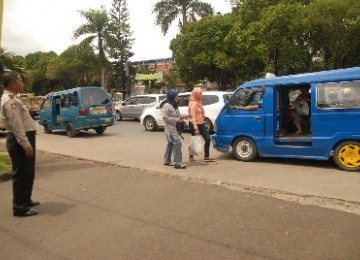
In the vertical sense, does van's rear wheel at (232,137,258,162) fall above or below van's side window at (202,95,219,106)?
below

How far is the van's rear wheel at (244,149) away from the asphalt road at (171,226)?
2.45m

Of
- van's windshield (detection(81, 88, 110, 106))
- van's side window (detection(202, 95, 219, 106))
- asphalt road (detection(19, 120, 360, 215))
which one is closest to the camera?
asphalt road (detection(19, 120, 360, 215))

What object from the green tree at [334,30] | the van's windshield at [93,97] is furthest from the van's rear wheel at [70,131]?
the green tree at [334,30]

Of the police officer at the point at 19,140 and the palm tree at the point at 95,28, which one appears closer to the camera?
the police officer at the point at 19,140

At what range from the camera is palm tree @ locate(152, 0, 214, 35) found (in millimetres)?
40750

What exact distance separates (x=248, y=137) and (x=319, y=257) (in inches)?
219

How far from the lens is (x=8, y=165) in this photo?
29.9 ft

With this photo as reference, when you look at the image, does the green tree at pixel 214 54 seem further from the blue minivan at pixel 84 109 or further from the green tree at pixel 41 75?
the green tree at pixel 41 75

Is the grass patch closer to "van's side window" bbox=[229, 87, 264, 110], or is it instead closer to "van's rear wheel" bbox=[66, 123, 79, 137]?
"van's side window" bbox=[229, 87, 264, 110]

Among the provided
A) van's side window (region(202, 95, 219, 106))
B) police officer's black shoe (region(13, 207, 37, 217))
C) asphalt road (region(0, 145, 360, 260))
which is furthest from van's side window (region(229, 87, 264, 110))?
van's side window (region(202, 95, 219, 106))

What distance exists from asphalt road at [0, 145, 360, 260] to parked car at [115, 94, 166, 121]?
48.6 ft

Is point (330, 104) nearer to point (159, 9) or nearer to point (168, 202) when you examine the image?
point (168, 202)

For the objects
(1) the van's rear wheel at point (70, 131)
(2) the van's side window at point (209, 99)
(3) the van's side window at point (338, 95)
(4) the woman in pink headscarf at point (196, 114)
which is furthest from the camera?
(1) the van's rear wheel at point (70, 131)

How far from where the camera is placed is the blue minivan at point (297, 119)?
26.5ft
